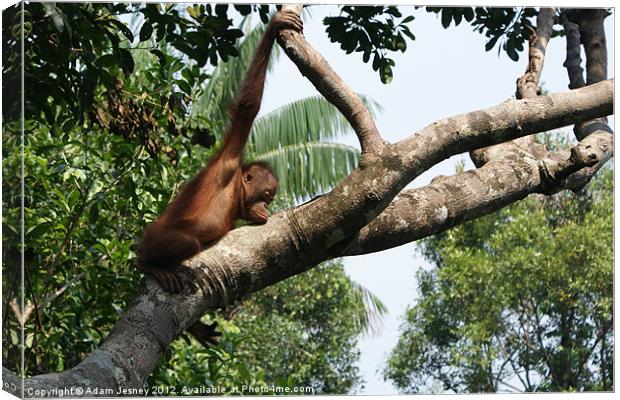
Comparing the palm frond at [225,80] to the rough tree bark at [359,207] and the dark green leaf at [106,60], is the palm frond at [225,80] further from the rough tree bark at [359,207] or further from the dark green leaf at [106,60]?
the rough tree bark at [359,207]

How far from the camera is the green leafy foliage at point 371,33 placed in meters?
4.39

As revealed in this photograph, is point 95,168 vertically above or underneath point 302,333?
above

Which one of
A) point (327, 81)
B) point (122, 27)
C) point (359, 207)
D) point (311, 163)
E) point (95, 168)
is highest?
point (311, 163)

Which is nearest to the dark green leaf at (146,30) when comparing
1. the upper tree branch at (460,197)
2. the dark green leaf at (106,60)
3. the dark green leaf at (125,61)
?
the dark green leaf at (125,61)

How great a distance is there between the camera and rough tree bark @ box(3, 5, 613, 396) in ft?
8.86

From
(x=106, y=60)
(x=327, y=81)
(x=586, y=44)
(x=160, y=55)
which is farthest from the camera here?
(x=586, y=44)

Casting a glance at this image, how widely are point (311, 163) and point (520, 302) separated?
528cm

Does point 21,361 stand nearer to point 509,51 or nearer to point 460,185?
point 460,185

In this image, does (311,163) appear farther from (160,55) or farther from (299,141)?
(160,55)

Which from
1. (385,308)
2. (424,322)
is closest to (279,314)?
(385,308)

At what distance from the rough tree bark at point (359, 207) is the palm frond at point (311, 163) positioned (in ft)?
22.3

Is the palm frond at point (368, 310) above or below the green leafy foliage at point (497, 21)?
below

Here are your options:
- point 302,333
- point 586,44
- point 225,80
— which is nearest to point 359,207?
point 586,44

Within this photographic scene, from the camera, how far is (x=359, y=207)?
304cm
